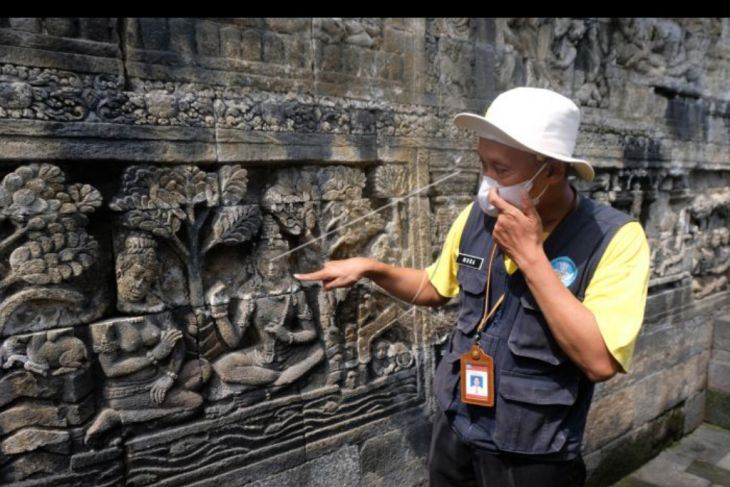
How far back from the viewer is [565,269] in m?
1.89

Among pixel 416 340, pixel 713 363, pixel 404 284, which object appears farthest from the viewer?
pixel 713 363

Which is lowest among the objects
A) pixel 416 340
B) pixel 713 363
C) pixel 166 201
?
pixel 713 363

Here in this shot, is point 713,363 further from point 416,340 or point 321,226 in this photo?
point 321,226

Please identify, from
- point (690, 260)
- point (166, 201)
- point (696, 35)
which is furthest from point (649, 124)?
point (166, 201)

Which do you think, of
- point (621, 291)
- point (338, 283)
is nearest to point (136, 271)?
point (338, 283)

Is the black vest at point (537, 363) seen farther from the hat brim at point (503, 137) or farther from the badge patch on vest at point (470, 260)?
the hat brim at point (503, 137)

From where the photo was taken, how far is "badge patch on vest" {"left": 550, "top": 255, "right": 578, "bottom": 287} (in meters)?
1.88

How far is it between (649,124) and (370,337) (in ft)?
11.3

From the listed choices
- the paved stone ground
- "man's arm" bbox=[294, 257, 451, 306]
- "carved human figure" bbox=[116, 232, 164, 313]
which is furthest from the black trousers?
the paved stone ground

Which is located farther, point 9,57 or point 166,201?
point 166,201

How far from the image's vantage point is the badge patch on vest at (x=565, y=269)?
1.88 m

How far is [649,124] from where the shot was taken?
4.77m

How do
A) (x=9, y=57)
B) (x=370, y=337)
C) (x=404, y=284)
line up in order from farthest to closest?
(x=370, y=337) < (x=404, y=284) < (x=9, y=57)

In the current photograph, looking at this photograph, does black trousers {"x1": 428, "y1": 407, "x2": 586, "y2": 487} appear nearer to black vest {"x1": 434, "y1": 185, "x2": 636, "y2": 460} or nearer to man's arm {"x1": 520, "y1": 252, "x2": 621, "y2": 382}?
black vest {"x1": 434, "y1": 185, "x2": 636, "y2": 460}
